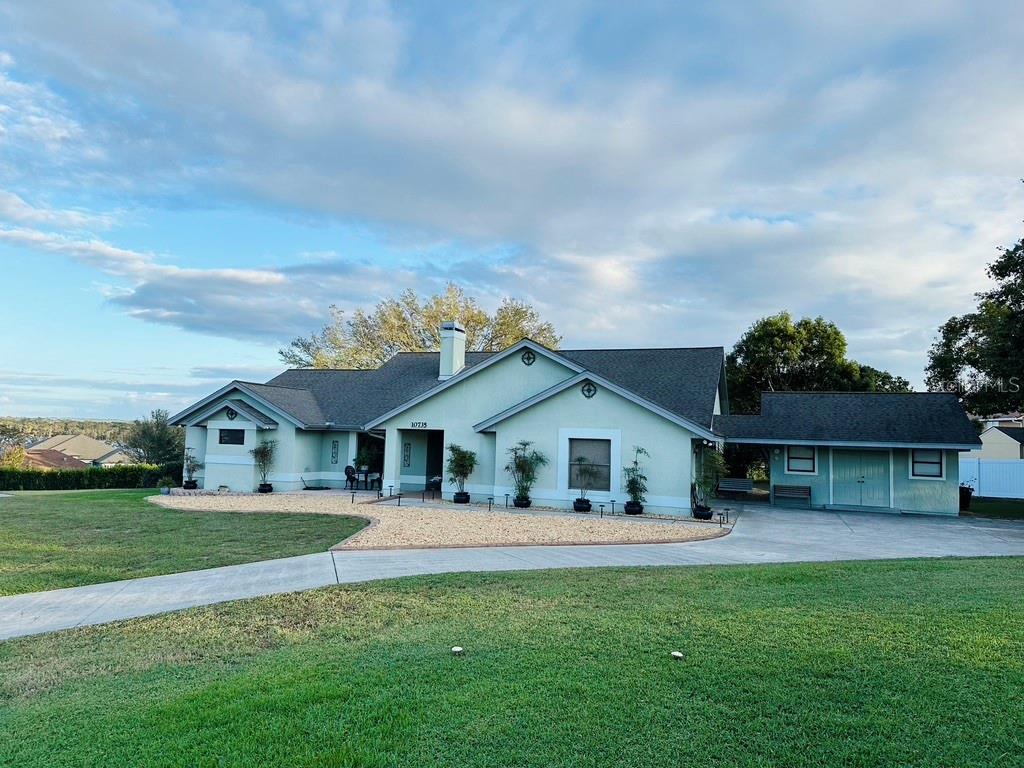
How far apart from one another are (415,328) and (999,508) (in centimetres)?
3459

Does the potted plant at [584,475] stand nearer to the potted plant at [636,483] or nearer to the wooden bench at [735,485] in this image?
the potted plant at [636,483]

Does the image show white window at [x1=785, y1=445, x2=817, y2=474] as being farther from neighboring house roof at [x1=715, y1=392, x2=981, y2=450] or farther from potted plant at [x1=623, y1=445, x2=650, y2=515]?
potted plant at [x1=623, y1=445, x2=650, y2=515]

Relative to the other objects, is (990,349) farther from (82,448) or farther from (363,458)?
(82,448)

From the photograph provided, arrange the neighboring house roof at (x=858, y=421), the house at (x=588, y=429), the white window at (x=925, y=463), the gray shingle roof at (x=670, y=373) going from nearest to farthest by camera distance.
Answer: the house at (x=588, y=429)
the neighboring house roof at (x=858, y=421)
the white window at (x=925, y=463)
the gray shingle roof at (x=670, y=373)

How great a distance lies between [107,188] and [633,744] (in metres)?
19.2

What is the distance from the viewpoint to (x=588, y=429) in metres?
19.4

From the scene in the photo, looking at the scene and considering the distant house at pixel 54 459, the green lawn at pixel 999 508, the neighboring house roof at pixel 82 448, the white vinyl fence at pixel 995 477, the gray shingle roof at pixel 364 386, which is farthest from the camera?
the neighboring house roof at pixel 82 448

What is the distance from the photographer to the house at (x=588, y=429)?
19156 mm

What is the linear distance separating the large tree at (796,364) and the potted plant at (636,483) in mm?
21019

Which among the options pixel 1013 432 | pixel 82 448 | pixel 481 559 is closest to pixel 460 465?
pixel 481 559

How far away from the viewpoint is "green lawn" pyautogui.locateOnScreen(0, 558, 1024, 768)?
154 inches

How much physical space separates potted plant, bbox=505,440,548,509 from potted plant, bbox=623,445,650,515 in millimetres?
2675

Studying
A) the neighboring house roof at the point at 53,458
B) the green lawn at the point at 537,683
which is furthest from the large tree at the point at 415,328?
the green lawn at the point at 537,683

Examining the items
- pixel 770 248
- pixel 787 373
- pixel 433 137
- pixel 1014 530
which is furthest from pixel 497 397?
pixel 787 373
